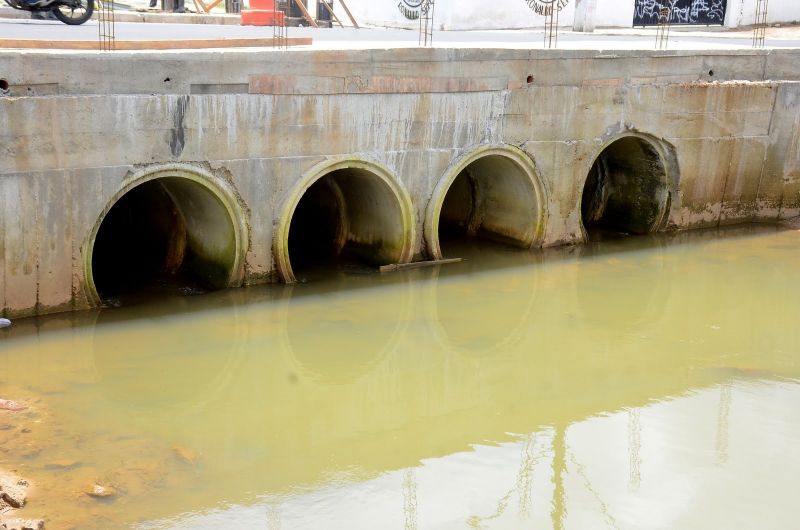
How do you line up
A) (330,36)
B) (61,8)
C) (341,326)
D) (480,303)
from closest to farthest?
(341,326)
(480,303)
(61,8)
(330,36)

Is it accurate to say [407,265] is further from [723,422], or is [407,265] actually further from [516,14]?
[516,14]

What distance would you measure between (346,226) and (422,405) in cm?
547

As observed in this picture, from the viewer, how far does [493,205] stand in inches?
606

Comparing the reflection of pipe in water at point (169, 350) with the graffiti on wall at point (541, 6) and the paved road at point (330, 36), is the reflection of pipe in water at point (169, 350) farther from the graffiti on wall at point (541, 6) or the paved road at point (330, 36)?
the graffiti on wall at point (541, 6)

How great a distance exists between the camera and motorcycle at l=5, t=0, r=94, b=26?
49.4 ft

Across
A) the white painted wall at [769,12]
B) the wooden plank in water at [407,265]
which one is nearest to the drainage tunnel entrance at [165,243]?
the wooden plank in water at [407,265]

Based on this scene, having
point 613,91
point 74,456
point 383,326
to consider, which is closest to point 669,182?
point 613,91

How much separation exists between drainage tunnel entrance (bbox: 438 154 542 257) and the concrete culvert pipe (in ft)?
4.39

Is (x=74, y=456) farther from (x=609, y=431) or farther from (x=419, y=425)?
(x=609, y=431)

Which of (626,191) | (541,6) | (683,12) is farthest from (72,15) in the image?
(683,12)

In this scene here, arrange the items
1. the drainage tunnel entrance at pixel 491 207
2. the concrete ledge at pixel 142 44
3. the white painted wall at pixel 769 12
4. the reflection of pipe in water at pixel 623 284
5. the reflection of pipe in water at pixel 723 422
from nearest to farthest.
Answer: the reflection of pipe in water at pixel 723 422, the concrete ledge at pixel 142 44, the reflection of pipe in water at pixel 623 284, the drainage tunnel entrance at pixel 491 207, the white painted wall at pixel 769 12

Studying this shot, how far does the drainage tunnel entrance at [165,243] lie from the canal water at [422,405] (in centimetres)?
65

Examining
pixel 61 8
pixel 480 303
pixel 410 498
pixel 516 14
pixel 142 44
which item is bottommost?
pixel 410 498

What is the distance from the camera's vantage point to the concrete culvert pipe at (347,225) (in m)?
13.2
